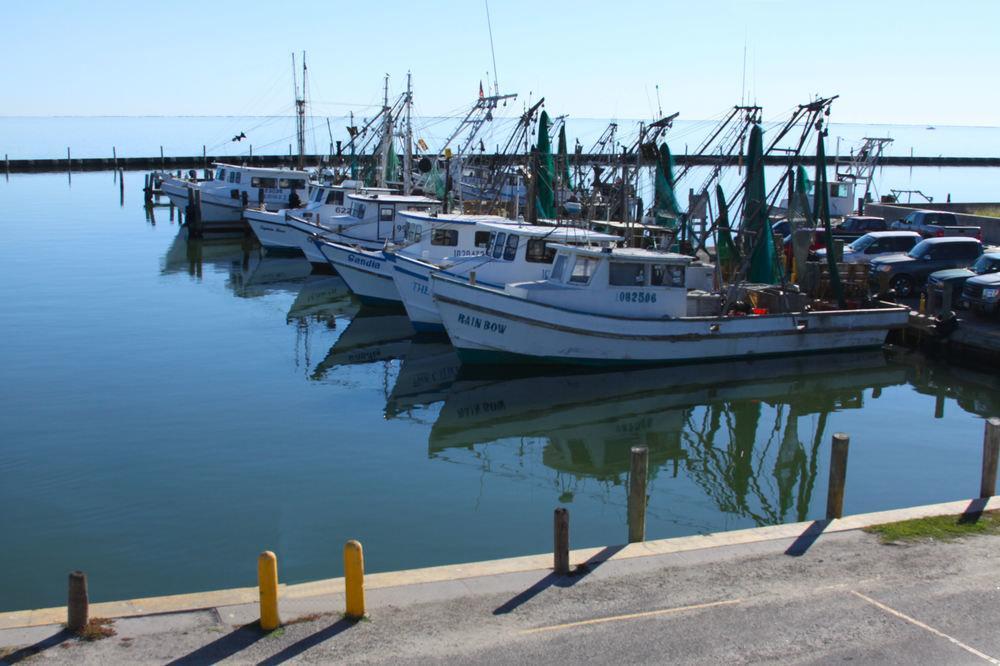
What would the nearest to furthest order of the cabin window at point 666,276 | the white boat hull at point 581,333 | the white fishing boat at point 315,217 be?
the white boat hull at point 581,333
the cabin window at point 666,276
the white fishing boat at point 315,217

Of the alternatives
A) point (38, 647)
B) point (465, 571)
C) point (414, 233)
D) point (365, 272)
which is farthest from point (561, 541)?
point (365, 272)

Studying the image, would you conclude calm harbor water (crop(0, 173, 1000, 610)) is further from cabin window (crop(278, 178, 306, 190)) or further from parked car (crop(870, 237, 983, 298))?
cabin window (crop(278, 178, 306, 190))

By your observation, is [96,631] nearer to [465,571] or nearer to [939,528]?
[465,571]

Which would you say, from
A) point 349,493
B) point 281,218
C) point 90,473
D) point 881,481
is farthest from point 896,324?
point 281,218

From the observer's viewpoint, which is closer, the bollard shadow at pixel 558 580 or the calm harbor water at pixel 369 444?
the bollard shadow at pixel 558 580

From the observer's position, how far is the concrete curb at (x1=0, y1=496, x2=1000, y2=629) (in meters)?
8.91

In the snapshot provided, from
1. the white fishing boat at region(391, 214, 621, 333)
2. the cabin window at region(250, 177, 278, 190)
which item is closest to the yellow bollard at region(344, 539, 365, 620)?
the white fishing boat at region(391, 214, 621, 333)

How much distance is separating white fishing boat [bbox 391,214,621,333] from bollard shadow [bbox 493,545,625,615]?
13125 mm

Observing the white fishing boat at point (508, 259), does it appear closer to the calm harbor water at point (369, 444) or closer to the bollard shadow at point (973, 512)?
the calm harbor water at point (369, 444)

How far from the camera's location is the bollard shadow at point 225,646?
26.5 feet

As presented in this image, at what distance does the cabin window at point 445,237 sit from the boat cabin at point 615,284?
18.6 feet

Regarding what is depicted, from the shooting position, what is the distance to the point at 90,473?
15.8 m

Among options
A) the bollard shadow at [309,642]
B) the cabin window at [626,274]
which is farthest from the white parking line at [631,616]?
the cabin window at [626,274]

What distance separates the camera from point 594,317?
2225 cm
